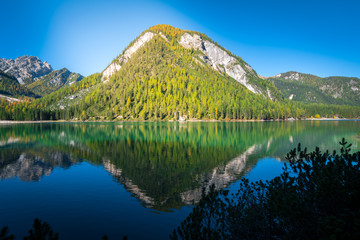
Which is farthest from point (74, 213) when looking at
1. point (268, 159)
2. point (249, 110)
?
point (249, 110)

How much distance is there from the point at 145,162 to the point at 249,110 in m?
166

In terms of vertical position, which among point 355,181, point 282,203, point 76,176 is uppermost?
point 355,181

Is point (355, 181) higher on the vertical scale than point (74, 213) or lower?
higher

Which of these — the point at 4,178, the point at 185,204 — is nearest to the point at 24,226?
the point at 185,204

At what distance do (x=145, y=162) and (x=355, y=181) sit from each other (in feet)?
76.9

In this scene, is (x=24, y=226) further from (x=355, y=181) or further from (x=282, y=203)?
(x=355, y=181)

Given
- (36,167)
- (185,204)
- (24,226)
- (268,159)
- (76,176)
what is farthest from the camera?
(268,159)

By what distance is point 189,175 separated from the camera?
21.9 metres

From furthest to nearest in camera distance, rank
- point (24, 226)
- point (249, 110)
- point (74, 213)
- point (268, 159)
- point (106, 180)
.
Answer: point (249, 110)
point (268, 159)
point (106, 180)
point (74, 213)
point (24, 226)

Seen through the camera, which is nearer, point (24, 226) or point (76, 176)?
point (24, 226)

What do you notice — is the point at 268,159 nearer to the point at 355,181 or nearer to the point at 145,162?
the point at 145,162

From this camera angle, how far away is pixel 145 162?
27500 millimetres

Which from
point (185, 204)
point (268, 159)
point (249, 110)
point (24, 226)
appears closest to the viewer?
point (24, 226)

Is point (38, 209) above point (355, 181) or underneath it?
underneath
